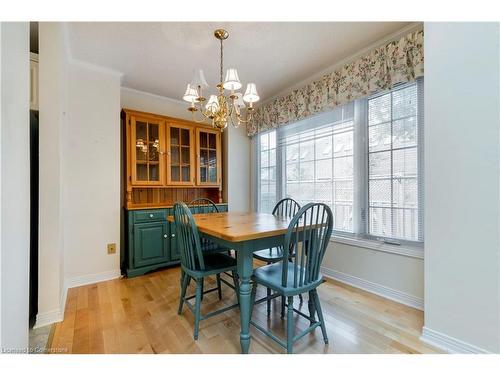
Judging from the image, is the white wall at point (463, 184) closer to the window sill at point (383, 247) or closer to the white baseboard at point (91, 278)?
the window sill at point (383, 247)

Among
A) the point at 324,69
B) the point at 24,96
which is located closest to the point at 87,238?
the point at 24,96

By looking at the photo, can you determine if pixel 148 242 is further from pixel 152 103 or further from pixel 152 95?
pixel 152 95

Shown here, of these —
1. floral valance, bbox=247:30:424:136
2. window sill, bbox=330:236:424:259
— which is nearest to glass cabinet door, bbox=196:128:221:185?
floral valance, bbox=247:30:424:136

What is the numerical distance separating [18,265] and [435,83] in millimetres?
2450

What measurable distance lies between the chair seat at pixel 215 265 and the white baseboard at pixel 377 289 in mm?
1368

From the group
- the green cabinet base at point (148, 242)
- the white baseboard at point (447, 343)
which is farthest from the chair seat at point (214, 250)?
the white baseboard at point (447, 343)

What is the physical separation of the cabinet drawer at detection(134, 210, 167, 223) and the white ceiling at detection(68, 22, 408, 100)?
165 centimetres

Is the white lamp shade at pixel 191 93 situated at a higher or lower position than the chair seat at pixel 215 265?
higher

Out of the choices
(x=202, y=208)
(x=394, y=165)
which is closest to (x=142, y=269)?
(x=202, y=208)

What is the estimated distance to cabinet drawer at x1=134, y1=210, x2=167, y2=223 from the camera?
2682 mm

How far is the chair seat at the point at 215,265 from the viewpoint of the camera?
1.62 meters

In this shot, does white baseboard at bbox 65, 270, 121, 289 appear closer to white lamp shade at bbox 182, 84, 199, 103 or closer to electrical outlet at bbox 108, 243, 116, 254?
electrical outlet at bbox 108, 243, 116, 254

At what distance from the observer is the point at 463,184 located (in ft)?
4.37
